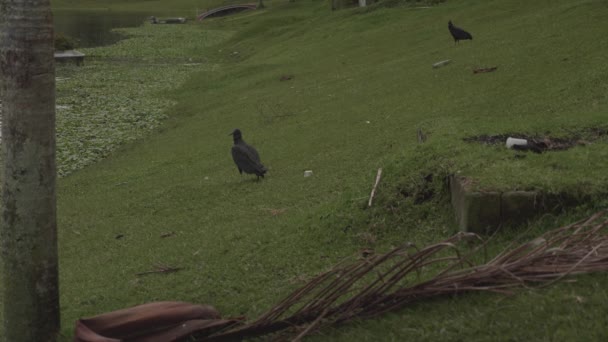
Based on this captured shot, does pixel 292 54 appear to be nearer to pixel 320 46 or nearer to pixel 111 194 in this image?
pixel 320 46

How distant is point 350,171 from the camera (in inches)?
474

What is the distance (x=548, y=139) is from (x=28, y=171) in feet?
17.4

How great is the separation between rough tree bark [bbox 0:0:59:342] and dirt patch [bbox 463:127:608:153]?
4.53m

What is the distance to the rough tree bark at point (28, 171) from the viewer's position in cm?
625

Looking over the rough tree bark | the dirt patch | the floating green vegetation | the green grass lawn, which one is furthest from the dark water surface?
the rough tree bark

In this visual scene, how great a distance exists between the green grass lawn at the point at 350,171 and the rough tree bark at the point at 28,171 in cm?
69

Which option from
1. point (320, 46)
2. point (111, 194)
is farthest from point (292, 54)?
point (111, 194)

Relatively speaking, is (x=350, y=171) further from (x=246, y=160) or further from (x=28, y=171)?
(x=28, y=171)

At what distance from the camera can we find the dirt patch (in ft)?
27.1

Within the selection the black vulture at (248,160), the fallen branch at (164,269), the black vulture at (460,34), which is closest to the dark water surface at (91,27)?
the black vulture at (460,34)

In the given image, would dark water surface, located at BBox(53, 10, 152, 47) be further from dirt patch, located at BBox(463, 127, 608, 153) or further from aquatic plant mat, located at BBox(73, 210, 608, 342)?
aquatic plant mat, located at BBox(73, 210, 608, 342)

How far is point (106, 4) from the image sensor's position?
116 metres

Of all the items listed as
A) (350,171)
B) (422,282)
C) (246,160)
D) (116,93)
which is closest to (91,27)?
(116,93)

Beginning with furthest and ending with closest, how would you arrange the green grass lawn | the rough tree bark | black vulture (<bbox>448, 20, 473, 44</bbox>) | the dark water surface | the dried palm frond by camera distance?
the dark water surface < black vulture (<bbox>448, 20, 473, 44</bbox>) < the green grass lawn < the rough tree bark < the dried palm frond
